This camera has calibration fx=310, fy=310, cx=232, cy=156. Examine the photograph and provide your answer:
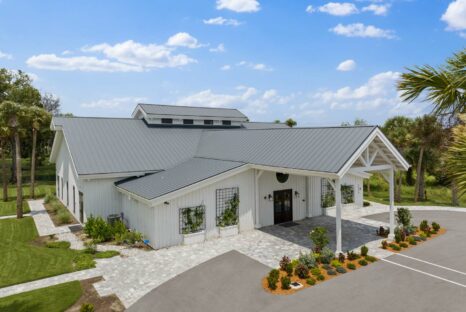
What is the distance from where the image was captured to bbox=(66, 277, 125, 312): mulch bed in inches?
401

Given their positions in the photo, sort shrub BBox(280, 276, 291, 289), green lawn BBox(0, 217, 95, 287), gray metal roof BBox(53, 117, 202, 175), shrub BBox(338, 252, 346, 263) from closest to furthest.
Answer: shrub BBox(280, 276, 291, 289), green lawn BBox(0, 217, 95, 287), shrub BBox(338, 252, 346, 263), gray metal roof BBox(53, 117, 202, 175)

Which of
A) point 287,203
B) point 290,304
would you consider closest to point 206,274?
point 290,304

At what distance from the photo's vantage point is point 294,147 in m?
17.8

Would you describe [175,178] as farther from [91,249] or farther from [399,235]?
[399,235]

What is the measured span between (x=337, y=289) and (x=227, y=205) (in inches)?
319

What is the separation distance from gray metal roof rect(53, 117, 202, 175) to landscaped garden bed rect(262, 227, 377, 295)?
12.2 meters

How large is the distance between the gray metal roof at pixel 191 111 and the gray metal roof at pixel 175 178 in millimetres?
8719

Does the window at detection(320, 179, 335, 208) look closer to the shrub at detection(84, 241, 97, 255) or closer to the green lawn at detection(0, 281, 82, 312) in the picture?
the shrub at detection(84, 241, 97, 255)

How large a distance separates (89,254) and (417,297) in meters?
14.0

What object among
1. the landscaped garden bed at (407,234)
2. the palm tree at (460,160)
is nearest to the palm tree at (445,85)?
the palm tree at (460,160)

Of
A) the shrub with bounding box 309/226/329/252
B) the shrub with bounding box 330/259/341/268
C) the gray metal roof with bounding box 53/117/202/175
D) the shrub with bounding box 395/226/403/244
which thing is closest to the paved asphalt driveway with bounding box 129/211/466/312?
the shrub with bounding box 330/259/341/268

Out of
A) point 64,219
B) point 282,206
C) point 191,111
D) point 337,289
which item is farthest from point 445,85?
point 191,111

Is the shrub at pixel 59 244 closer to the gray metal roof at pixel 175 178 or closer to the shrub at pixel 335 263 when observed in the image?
the gray metal roof at pixel 175 178

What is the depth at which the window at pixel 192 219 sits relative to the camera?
1653cm
